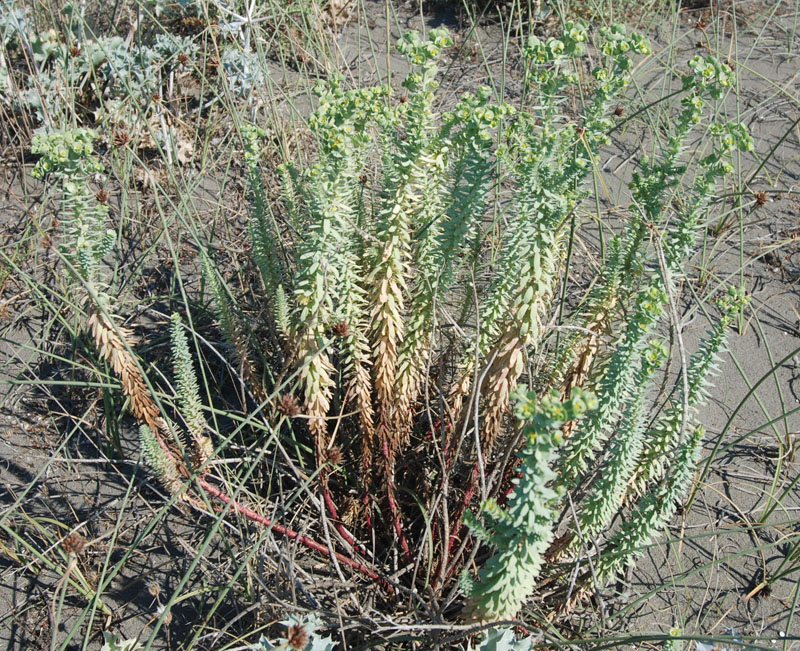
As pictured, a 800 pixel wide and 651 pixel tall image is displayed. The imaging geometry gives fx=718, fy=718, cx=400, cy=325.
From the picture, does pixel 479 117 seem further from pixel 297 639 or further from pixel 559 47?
pixel 297 639

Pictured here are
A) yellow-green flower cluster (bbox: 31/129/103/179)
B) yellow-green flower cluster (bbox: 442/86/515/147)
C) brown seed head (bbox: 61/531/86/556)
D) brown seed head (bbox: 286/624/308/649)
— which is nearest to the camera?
brown seed head (bbox: 286/624/308/649)

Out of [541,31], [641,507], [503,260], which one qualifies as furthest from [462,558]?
[541,31]

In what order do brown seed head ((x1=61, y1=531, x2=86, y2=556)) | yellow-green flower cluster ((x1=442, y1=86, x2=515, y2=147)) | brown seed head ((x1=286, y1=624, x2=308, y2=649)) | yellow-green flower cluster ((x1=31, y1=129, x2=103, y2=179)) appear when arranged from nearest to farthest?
1. brown seed head ((x1=286, y1=624, x2=308, y2=649))
2. yellow-green flower cluster ((x1=442, y1=86, x2=515, y2=147))
3. yellow-green flower cluster ((x1=31, y1=129, x2=103, y2=179))
4. brown seed head ((x1=61, y1=531, x2=86, y2=556))

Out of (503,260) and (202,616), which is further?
(202,616)

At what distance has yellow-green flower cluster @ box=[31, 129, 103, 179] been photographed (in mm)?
1850

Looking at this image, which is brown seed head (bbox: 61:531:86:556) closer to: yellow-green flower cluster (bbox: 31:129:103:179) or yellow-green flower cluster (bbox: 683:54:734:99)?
yellow-green flower cluster (bbox: 31:129:103:179)

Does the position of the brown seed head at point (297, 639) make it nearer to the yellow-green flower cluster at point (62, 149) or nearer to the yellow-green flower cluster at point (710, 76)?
the yellow-green flower cluster at point (62, 149)

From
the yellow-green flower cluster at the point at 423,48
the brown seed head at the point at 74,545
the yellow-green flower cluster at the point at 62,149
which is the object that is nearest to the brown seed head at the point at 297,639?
the brown seed head at the point at 74,545

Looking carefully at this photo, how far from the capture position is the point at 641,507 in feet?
6.29

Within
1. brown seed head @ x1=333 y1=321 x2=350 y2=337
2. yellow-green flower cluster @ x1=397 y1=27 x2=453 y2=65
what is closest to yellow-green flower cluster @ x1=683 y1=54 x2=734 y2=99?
yellow-green flower cluster @ x1=397 y1=27 x2=453 y2=65

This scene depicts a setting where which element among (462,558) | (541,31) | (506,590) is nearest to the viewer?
(506,590)

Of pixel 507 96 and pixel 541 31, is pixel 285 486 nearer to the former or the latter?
pixel 507 96

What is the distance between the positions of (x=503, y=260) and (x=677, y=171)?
55cm

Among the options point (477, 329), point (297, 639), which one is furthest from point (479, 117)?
point (297, 639)
